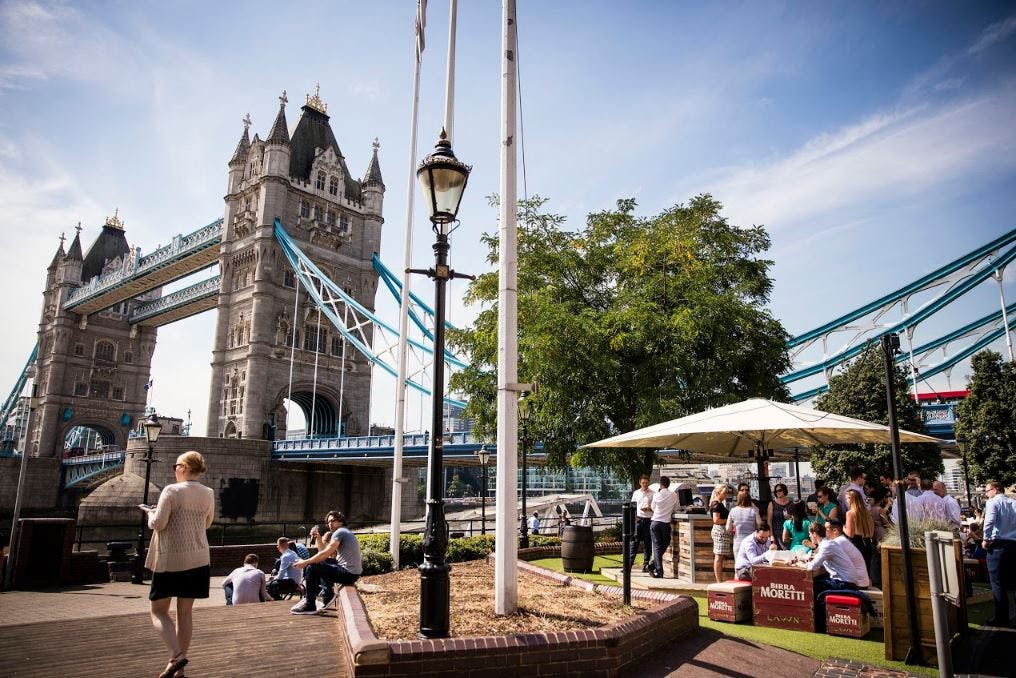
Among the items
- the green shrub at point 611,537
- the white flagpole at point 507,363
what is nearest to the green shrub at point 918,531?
the white flagpole at point 507,363

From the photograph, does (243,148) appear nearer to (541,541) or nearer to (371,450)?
(371,450)

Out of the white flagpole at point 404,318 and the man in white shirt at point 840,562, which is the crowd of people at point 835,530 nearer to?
the man in white shirt at point 840,562

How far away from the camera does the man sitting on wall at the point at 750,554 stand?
7.91 m

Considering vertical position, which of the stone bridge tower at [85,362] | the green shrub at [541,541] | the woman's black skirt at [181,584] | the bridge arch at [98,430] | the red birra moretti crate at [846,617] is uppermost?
the stone bridge tower at [85,362]

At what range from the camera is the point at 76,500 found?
188 feet

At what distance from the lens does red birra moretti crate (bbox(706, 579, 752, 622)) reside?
281 inches

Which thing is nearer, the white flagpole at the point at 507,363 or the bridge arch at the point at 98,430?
the white flagpole at the point at 507,363

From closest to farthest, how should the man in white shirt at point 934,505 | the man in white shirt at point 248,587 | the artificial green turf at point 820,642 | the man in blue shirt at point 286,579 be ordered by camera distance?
the artificial green turf at point 820,642
the man in white shirt at point 248,587
the man in white shirt at point 934,505
the man in blue shirt at point 286,579

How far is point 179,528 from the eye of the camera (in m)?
4.79

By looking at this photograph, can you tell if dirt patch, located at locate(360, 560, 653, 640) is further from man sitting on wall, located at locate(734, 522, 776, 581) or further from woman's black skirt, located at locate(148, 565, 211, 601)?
man sitting on wall, located at locate(734, 522, 776, 581)

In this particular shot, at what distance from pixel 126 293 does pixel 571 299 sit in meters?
61.3

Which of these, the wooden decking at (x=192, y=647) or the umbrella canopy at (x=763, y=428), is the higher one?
the umbrella canopy at (x=763, y=428)

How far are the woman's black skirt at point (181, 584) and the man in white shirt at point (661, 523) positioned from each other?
6765 millimetres

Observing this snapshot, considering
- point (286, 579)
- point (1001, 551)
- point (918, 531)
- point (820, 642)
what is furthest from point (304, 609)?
point (1001, 551)
